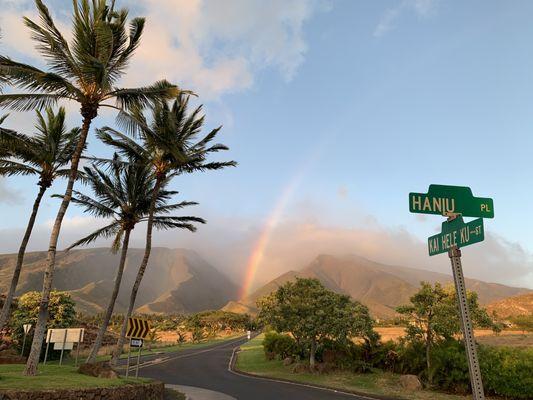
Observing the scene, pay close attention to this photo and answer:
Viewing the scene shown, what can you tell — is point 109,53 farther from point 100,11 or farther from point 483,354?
point 483,354

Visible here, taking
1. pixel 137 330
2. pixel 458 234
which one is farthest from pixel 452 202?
pixel 137 330

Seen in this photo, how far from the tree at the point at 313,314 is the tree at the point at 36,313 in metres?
21.6

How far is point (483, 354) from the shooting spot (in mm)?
19203

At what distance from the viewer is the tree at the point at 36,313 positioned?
121 ft

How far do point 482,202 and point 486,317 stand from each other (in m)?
18.3

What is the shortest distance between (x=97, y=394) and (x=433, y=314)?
16.8 metres

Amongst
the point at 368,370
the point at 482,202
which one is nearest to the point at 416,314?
the point at 368,370

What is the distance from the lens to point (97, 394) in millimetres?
11844

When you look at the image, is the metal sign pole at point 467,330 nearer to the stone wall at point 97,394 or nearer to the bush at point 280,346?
the stone wall at point 97,394

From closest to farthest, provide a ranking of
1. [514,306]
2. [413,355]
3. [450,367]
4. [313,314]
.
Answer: [450,367] < [413,355] < [313,314] < [514,306]

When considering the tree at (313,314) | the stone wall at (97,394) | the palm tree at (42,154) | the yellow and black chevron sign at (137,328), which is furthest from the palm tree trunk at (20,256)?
the tree at (313,314)

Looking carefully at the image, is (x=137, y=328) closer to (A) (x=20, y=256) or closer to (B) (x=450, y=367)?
(A) (x=20, y=256)

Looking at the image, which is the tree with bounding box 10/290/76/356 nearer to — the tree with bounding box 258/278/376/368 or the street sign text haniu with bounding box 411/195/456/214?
the tree with bounding box 258/278/376/368

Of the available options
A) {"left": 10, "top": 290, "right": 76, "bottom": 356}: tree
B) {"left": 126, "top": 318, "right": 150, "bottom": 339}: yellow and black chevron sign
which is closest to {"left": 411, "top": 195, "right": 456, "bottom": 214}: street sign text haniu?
{"left": 126, "top": 318, "right": 150, "bottom": 339}: yellow and black chevron sign
